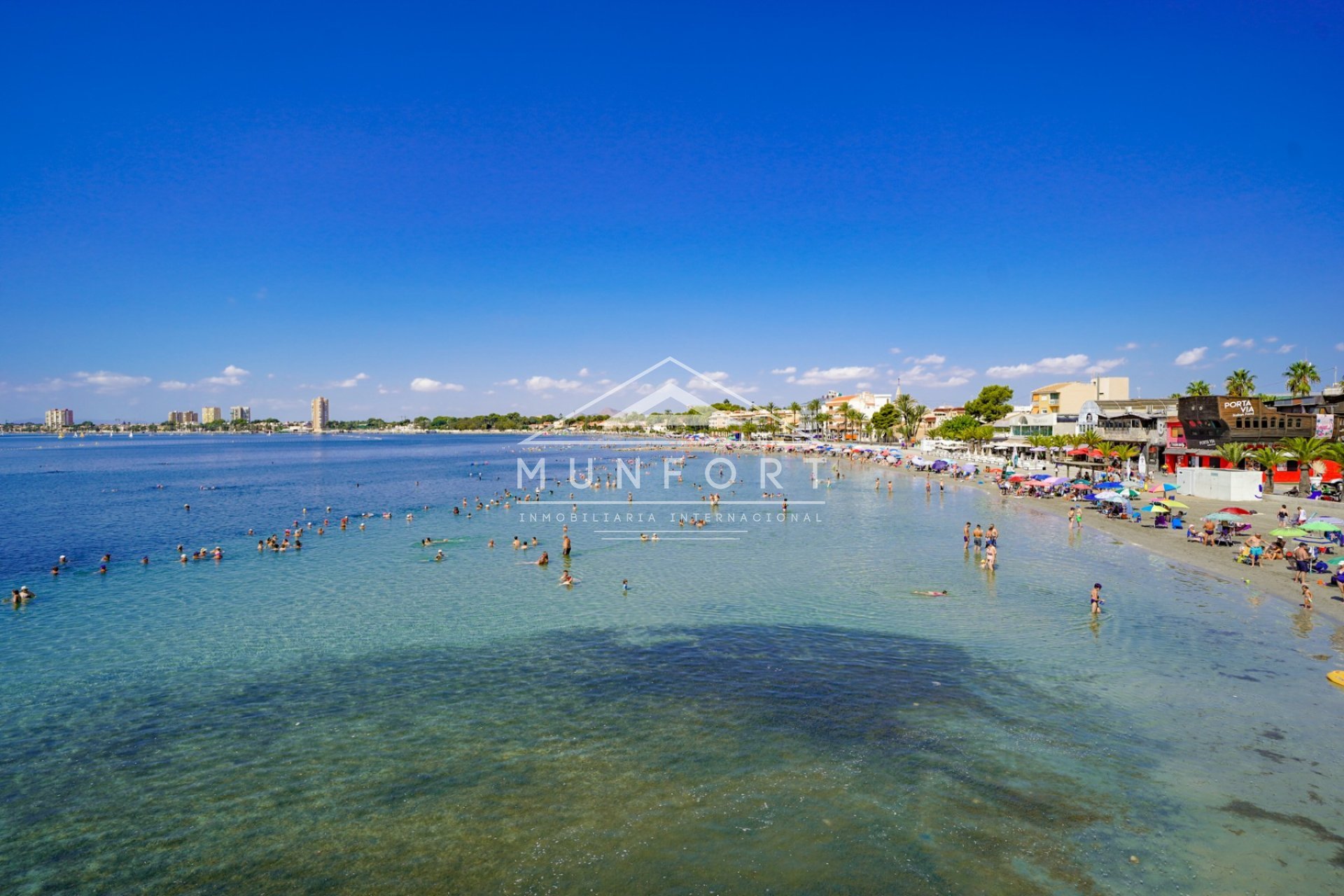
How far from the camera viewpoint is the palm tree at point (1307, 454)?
4422 cm

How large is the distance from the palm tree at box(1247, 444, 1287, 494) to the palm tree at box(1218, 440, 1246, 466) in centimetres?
152

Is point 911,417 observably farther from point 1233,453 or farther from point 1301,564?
point 1301,564

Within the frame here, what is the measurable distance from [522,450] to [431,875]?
148 metres

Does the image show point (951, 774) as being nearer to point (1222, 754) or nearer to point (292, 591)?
point (1222, 754)

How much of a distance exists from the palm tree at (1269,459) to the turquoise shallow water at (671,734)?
985 inches

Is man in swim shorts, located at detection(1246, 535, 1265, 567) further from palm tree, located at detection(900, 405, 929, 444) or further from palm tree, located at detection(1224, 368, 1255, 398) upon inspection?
palm tree, located at detection(900, 405, 929, 444)

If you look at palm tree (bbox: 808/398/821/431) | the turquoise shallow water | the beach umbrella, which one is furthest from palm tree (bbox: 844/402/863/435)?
the turquoise shallow water

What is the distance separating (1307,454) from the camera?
146 ft

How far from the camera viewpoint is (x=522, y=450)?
15462 cm

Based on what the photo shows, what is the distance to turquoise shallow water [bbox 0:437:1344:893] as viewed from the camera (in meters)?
10.0

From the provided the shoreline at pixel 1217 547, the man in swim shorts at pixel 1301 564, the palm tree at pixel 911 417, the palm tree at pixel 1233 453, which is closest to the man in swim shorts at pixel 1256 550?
the shoreline at pixel 1217 547

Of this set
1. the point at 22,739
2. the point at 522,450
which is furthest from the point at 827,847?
the point at 522,450

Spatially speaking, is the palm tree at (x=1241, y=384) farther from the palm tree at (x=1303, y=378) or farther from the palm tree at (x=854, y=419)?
the palm tree at (x=854, y=419)

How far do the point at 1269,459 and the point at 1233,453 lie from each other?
3383 mm
